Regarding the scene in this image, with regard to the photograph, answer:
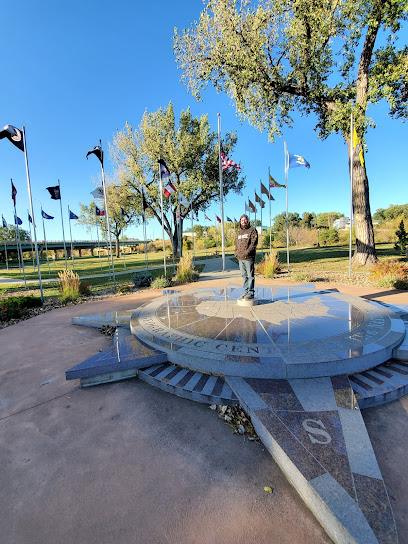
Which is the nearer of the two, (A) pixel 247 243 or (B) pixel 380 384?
(B) pixel 380 384

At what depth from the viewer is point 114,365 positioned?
12.9ft

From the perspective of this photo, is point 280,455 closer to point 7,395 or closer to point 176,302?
point 7,395

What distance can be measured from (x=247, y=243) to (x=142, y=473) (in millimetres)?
5086

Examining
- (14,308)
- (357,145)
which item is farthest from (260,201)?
(14,308)

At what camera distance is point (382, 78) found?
13.0 m

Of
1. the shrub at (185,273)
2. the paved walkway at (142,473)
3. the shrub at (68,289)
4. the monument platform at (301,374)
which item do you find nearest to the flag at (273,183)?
the shrub at (185,273)

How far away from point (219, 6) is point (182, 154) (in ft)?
35.4

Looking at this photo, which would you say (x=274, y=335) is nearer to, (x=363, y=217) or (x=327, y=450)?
(x=327, y=450)

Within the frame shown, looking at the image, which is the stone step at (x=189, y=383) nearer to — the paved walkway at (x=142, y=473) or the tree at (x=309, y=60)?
the paved walkway at (x=142, y=473)

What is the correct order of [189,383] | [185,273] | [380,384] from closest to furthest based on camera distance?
1. [380,384]
2. [189,383]
3. [185,273]

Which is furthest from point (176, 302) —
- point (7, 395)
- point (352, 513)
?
point (352, 513)

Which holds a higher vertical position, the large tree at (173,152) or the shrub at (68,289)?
the large tree at (173,152)

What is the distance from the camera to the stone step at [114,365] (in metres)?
3.82

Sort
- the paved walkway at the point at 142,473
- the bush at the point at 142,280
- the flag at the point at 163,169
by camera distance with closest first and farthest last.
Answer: the paved walkway at the point at 142,473
the bush at the point at 142,280
the flag at the point at 163,169
